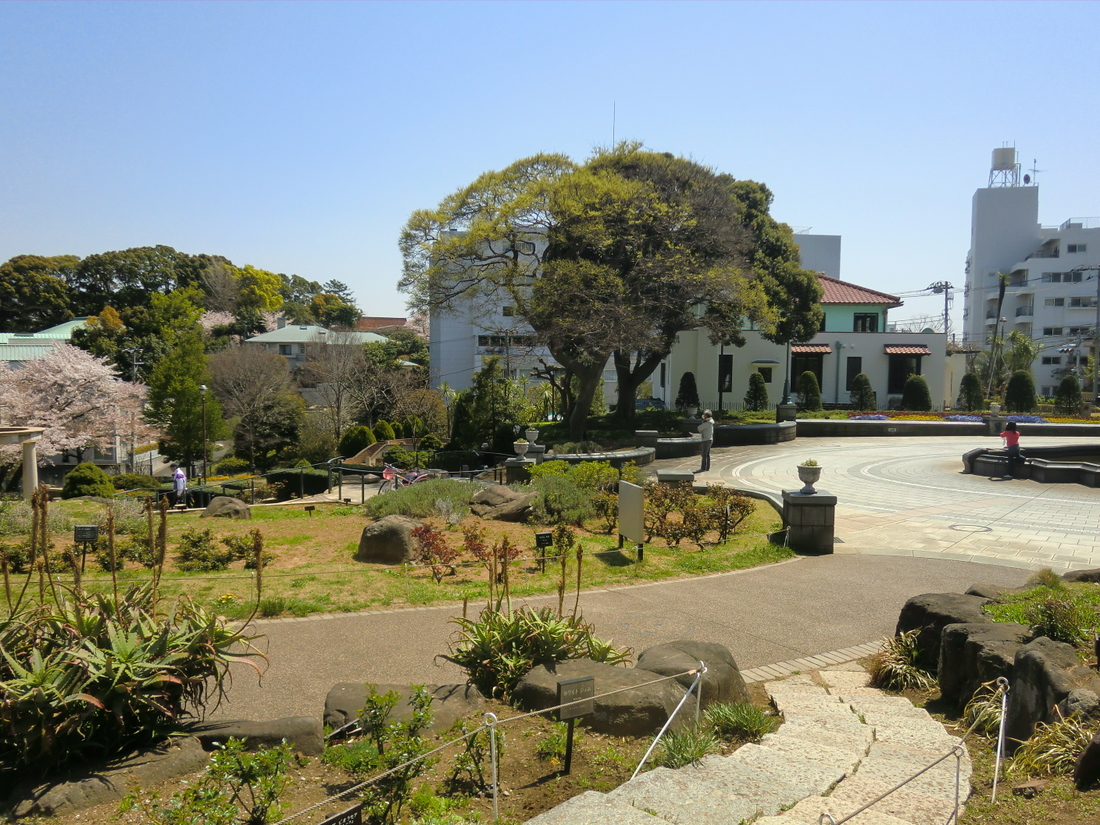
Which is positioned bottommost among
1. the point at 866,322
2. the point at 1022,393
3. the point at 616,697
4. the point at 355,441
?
the point at 355,441

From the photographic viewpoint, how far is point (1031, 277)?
218 ft

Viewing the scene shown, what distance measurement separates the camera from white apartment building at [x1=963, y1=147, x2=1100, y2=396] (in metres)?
62.8

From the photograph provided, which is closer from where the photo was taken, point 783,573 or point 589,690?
point 589,690

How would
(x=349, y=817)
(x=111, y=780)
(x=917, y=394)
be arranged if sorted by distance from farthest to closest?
(x=917, y=394) → (x=111, y=780) → (x=349, y=817)

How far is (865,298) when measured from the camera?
146 ft

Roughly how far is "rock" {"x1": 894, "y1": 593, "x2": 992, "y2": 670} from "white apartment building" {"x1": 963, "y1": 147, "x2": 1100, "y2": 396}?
57.6 metres

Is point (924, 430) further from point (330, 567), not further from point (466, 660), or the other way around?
point (466, 660)

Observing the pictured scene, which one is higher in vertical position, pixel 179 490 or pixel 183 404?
pixel 183 404

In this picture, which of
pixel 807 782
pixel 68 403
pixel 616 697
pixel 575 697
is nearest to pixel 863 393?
pixel 616 697

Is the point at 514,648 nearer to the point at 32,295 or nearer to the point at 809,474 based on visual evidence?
the point at 809,474

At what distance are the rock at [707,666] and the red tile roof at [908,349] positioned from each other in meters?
40.7

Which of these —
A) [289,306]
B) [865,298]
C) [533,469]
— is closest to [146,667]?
[533,469]

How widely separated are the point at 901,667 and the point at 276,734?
16.3 feet

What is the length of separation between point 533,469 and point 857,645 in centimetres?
→ 1022
